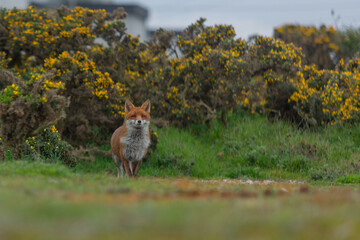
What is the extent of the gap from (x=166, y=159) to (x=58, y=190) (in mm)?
7976

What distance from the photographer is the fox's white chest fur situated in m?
11.4

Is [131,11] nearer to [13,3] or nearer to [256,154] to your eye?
[13,3]

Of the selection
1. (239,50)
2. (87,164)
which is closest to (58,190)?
(87,164)

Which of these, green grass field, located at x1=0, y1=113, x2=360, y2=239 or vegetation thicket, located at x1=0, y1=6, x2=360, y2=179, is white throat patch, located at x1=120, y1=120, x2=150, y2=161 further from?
vegetation thicket, located at x1=0, y1=6, x2=360, y2=179

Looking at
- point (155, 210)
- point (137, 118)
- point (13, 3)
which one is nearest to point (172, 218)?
point (155, 210)

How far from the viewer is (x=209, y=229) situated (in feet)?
13.9

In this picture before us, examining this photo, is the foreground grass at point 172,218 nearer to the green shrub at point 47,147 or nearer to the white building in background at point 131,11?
the green shrub at point 47,147

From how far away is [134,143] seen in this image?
11398 millimetres

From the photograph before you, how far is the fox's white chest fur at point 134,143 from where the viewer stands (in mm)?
11375

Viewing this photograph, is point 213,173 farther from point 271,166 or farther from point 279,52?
point 279,52

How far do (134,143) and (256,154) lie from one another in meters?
4.54

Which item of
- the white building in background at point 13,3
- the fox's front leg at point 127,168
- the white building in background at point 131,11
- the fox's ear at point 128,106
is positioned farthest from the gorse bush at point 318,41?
the fox's front leg at point 127,168

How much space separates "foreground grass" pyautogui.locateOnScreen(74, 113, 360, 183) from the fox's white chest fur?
8.46ft

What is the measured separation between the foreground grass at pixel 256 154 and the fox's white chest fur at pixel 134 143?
258cm
